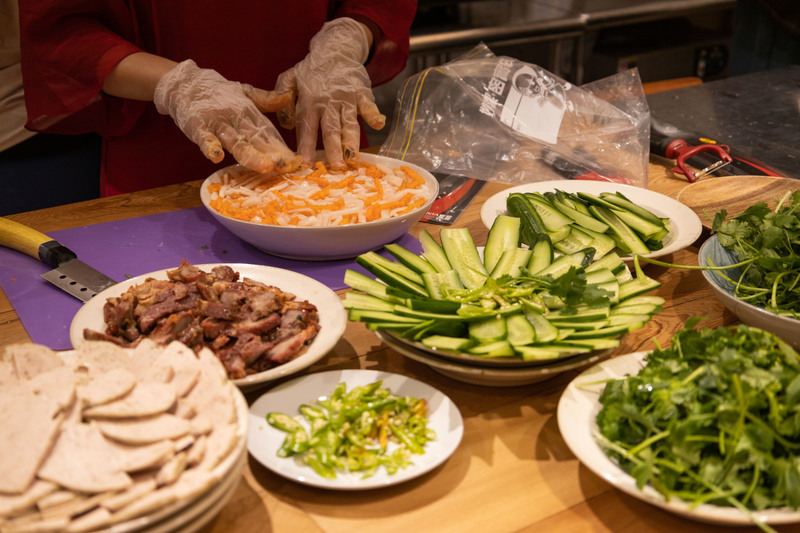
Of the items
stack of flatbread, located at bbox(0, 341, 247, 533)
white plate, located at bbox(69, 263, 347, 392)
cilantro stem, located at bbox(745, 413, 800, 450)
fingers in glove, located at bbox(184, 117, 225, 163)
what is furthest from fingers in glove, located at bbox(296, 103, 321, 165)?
cilantro stem, located at bbox(745, 413, 800, 450)

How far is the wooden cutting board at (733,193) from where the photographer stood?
2064 mm

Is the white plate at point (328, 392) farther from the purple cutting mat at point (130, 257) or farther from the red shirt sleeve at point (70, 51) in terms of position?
the red shirt sleeve at point (70, 51)

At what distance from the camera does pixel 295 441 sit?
1111mm

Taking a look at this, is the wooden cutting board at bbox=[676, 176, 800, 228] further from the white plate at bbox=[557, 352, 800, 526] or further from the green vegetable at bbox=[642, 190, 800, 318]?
the white plate at bbox=[557, 352, 800, 526]

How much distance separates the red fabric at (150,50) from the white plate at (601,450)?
5.57ft

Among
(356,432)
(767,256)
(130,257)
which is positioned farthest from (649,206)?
(130,257)

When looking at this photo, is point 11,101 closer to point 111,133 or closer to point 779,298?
point 111,133

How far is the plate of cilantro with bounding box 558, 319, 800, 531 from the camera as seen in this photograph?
981mm

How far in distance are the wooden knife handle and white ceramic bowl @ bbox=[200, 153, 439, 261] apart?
392 mm

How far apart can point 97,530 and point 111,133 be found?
74.7 inches

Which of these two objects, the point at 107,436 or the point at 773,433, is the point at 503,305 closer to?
the point at 773,433

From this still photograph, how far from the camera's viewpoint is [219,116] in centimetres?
209

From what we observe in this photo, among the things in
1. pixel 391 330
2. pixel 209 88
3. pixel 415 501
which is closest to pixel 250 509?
pixel 415 501

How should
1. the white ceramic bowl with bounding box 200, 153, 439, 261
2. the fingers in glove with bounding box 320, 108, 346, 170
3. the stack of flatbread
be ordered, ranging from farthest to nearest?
the fingers in glove with bounding box 320, 108, 346, 170 → the white ceramic bowl with bounding box 200, 153, 439, 261 → the stack of flatbread
